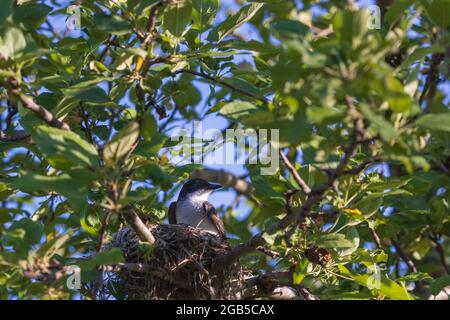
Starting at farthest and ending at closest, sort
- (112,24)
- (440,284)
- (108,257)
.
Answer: (440,284), (112,24), (108,257)

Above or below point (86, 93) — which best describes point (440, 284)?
below

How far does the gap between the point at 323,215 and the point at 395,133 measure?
963mm

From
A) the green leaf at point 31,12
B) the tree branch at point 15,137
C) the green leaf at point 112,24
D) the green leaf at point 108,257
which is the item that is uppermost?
the green leaf at point 31,12

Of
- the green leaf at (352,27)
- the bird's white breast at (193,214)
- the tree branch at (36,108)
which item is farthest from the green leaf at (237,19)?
the bird's white breast at (193,214)

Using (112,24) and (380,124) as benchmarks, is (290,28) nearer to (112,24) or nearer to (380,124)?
(380,124)

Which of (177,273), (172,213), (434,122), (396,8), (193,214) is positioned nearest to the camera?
(434,122)

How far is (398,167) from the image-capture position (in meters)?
7.30

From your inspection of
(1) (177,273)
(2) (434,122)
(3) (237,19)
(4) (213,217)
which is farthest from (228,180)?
(2) (434,122)

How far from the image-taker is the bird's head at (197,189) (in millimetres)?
7114

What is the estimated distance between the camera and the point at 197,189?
720 cm

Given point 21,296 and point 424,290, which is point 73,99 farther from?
point 424,290

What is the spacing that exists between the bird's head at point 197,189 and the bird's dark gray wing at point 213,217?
326mm

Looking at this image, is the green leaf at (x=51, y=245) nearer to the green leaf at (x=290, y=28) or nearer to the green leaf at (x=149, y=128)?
the green leaf at (x=149, y=128)

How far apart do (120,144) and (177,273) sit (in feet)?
5.53
